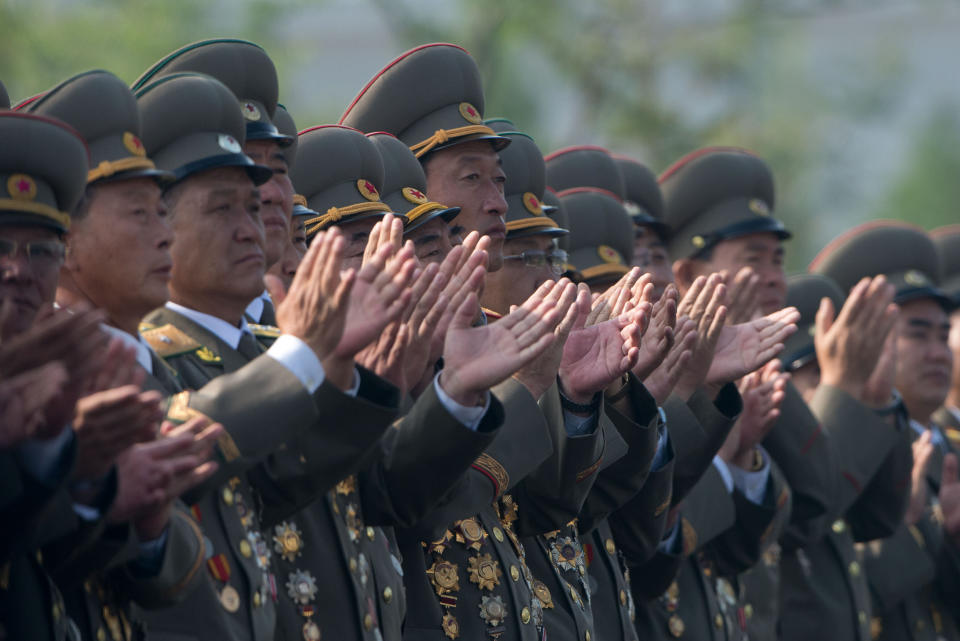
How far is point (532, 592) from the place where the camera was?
5.21 meters

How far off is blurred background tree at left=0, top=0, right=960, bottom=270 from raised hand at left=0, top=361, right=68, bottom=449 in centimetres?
1736

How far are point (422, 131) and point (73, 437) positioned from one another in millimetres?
2945

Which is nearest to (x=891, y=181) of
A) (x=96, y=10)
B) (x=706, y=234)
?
(x=96, y=10)

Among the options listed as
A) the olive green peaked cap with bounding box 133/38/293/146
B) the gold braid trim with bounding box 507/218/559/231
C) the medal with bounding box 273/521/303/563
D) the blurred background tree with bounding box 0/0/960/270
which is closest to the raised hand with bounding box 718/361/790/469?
the gold braid trim with bounding box 507/218/559/231

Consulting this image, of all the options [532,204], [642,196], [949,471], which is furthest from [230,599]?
[949,471]

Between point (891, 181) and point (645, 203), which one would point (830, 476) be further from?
point (891, 181)

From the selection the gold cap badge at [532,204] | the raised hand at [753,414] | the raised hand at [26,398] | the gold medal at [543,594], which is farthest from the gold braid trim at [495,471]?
the raised hand at [26,398]

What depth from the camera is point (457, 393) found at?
4.32m

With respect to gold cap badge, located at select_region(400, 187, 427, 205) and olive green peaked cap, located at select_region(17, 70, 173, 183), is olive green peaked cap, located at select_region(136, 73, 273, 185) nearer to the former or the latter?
olive green peaked cap, located at select_region(17, 70, 173, 183)

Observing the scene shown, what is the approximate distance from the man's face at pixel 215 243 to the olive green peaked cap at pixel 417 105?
66.7 inches

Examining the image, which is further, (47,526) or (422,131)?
(422,131)

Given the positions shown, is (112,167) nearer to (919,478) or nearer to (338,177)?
(338,177)

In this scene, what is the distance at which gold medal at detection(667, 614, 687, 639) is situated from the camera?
625 cm

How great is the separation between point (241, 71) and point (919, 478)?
4352 mm
